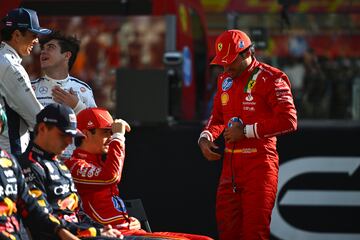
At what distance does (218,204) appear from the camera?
20.1ft

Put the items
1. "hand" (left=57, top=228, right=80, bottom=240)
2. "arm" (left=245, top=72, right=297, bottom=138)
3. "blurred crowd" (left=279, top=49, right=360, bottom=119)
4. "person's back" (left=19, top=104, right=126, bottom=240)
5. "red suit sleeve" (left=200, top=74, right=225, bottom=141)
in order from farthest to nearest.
Answer: "blurred crowd" (left=279, top=49, right=360, bottom=119)
"red suit sleeve" (left=200, top=74, right=225, bottom=141)
"arm" (left=245, top=72, right=297, bottom=138)
"person's back" (left=19, top=104, right=126, bottom=240)
"hand" (left=57, top=228, right=80, bottom=240)

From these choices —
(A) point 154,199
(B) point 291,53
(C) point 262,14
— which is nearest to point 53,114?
(A) point 154,199

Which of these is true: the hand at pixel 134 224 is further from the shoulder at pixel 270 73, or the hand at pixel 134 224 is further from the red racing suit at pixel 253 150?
the shoulder at pixel 270 73

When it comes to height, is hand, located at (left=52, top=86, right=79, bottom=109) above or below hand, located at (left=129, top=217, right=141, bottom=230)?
above

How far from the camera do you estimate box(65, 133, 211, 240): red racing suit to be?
5.17 m

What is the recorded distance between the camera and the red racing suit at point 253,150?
5.90m

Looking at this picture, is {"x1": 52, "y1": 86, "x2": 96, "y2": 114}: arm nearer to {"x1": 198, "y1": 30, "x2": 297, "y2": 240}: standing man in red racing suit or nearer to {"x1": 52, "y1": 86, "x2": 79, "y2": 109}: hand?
{"x1": 52, "y1": 86, "x2": 79, "y2": 109}: hand

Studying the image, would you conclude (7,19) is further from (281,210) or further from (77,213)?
(281,210)

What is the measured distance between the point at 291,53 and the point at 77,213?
9.15 metres

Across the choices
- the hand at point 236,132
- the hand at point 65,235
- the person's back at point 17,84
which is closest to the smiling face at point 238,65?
the hand at point 236,132

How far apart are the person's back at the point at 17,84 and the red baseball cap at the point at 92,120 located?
251 millimetres

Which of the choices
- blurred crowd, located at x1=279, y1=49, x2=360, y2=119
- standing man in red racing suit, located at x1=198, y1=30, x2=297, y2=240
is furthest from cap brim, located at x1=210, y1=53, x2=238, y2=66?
blurred crowd, located at x1=279, y1=49, x2=360, y2=119

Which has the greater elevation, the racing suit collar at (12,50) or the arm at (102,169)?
the racing suit collar at (12,50)

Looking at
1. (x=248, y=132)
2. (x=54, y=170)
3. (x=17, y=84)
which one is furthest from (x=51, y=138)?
(x=248, y=132)
